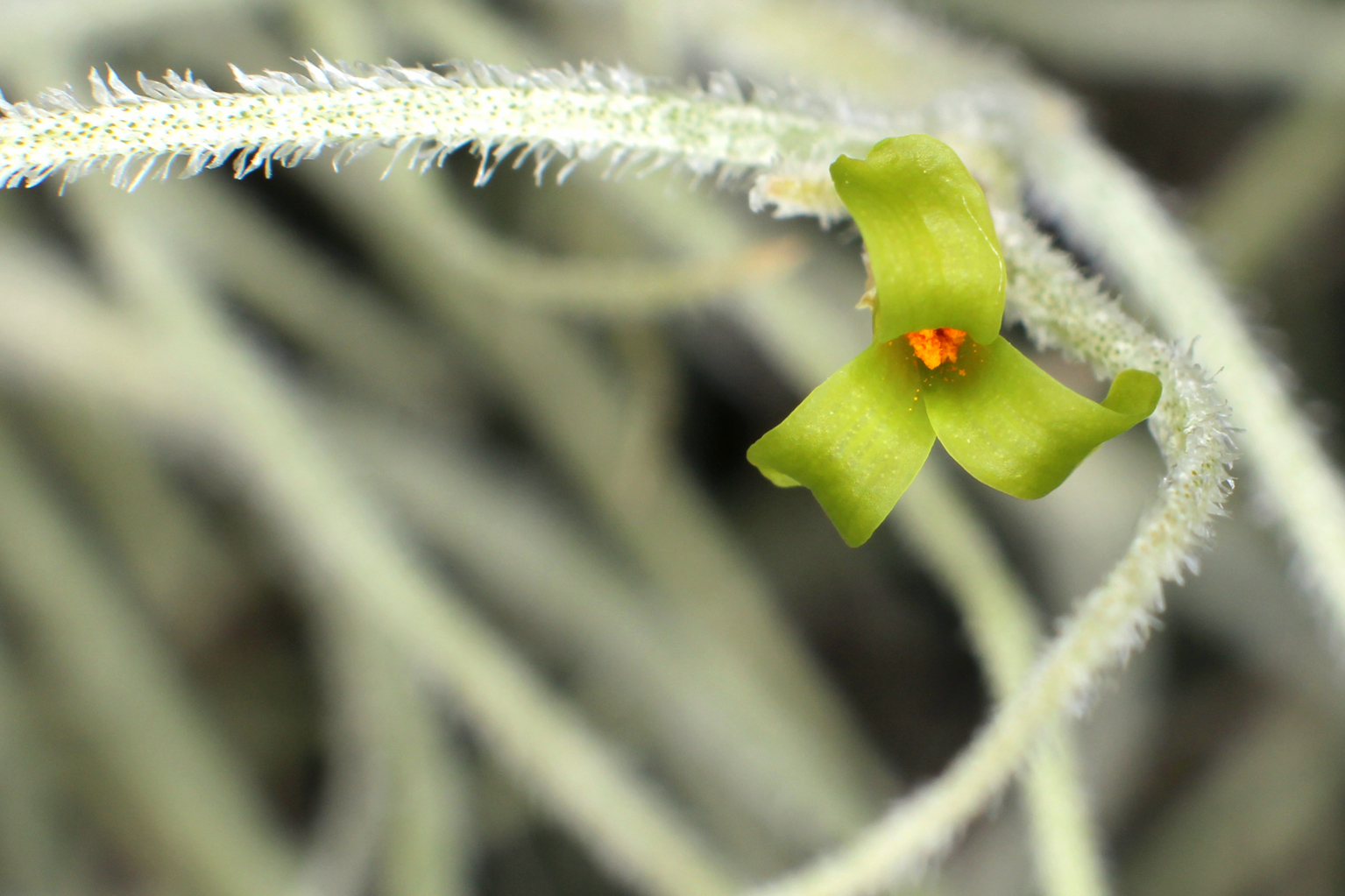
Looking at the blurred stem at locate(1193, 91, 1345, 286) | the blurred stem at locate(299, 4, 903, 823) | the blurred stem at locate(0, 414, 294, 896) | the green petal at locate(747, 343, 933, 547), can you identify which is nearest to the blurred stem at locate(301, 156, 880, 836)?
the blurred stem at locate(299, 4, 903, 823)

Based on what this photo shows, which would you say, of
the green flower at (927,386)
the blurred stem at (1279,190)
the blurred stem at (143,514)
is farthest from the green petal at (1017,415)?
the blurred stem at (143,514)

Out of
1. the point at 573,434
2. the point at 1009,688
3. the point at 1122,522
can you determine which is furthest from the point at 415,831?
the point at 1122,522

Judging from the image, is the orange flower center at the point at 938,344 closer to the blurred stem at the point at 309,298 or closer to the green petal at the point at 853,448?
the green petal at the point at 853,448

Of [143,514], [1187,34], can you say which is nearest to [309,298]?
[143,514]

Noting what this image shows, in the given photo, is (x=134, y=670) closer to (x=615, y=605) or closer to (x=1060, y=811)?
(x=615, y=605)

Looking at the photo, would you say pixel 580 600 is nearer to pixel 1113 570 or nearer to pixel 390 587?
pixel 390 587
